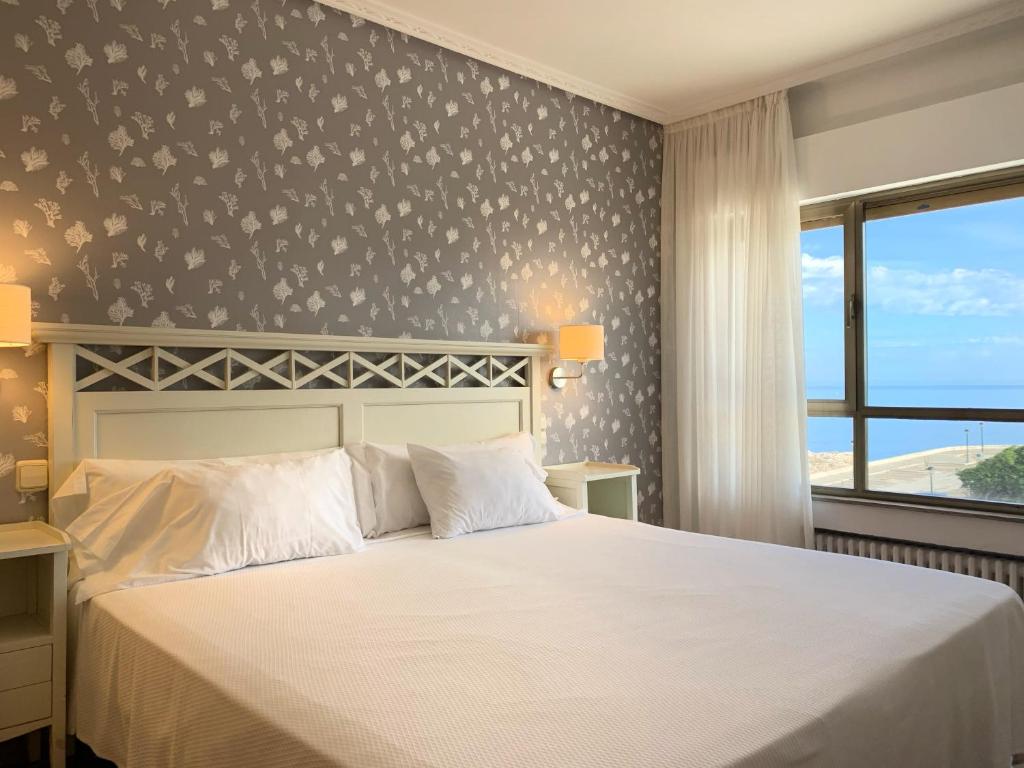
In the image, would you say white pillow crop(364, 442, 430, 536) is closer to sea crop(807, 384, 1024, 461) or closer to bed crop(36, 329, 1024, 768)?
bed crop(36, 329, 1024, 768)

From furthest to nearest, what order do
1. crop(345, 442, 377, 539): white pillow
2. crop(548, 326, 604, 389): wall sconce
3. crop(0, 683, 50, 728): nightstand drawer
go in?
crop(548, 326, 604, 389): wall sconce → crop(345, 442, 377, 539): white pillow → crop(0, 683, 50, 728): nightstand drawer

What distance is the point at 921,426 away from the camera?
12.8ft

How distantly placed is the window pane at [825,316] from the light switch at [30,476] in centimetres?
354

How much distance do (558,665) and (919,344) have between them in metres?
3.12

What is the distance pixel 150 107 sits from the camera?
2748 mm

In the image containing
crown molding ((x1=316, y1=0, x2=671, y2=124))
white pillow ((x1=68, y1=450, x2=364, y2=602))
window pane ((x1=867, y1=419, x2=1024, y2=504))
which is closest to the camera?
white pillow ((x1=68, y1=450, x2=364, y2=602))

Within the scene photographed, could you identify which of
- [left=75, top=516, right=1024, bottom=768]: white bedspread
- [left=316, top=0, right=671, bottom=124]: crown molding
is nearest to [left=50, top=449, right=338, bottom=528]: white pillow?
[left=75, top=516, right=1024, bottom=768]: white bedspread

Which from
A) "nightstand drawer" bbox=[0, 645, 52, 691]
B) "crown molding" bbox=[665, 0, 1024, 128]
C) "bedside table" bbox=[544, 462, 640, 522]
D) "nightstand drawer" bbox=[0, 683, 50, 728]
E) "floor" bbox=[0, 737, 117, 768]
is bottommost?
"floor" bbox=[0, 737, 117, 768]

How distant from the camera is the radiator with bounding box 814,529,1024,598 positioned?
3.49 meters

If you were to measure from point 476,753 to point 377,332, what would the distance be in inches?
90.1

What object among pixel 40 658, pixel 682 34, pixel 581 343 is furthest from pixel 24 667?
pixel 682 34

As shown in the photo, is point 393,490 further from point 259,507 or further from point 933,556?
point 933,556

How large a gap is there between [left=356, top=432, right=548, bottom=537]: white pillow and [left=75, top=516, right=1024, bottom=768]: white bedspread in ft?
1.35

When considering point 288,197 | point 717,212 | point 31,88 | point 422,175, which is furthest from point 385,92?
point 717,212
